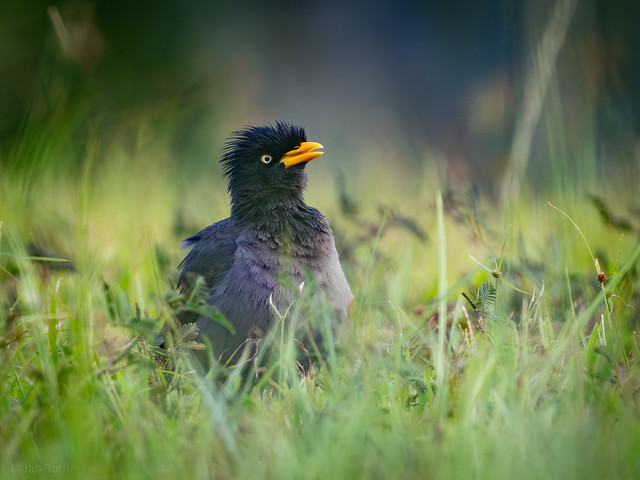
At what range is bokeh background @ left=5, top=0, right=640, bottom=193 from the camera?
3639 millimetres

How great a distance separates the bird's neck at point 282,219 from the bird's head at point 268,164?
2cm

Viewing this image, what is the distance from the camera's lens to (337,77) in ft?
29.2

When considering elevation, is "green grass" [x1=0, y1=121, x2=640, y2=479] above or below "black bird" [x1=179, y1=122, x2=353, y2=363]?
below

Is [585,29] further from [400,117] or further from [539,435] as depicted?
[400,117]

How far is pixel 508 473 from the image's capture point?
167 cm

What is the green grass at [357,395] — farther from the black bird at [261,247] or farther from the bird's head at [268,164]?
the bird's head at [268,164]

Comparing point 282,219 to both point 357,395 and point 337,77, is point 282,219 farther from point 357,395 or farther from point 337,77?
point 337,77

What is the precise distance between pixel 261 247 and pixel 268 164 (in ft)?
1.70

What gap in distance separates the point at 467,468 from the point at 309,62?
789cm

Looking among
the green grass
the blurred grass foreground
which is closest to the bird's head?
the blurred grass foreground

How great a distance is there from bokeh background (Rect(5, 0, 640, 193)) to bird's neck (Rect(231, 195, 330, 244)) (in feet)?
2.50

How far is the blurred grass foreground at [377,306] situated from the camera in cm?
184

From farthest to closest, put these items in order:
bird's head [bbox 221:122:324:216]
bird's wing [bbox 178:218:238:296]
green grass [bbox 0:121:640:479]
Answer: bird's head [bbox 221:122:324:216], bird's wing [bbox 178:218:238:296], green grass [bbox 0:121:640:479]

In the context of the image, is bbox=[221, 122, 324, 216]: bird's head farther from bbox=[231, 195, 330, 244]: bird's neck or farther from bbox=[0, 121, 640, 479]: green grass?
bbox=[0, 121, 640, 479]: green grass
